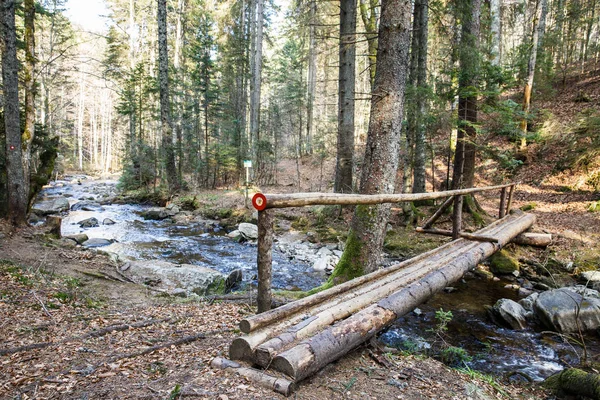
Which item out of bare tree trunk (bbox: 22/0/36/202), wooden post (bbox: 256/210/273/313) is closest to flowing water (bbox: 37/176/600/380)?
wooden post (bbox: 256/210/273/313)

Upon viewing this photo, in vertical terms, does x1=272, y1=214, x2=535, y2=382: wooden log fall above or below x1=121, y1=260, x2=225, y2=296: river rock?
above

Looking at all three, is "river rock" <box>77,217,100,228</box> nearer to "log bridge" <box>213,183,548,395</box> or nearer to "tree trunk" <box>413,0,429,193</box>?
"log bridge" <box>213,183,548,395</box>

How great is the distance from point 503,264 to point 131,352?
28.3 feet

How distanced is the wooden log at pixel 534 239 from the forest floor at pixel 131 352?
6.25 m

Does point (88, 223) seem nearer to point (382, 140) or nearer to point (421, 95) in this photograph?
point (382, 140)

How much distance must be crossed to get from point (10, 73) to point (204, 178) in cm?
1433

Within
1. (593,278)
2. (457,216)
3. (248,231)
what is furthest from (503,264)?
(248,231)

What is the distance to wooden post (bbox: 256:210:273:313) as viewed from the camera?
2922 mm

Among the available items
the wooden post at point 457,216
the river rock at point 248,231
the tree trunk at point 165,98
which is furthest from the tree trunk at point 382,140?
the tree trunk at point 165,98

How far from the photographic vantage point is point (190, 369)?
282 cm

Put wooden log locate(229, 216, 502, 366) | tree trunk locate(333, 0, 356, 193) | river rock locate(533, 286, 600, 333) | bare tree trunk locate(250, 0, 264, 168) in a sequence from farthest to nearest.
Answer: bare tree trunk locate(250, 0, 264, 168)
tree trunk locate(333, 0, 356, 193)
river rock locate(533, 286, 600, 333)
wooden log locate(229, 216, 502, 366)

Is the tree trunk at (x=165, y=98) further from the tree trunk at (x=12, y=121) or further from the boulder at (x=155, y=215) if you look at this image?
the tree trunk at (x=12, y=121)

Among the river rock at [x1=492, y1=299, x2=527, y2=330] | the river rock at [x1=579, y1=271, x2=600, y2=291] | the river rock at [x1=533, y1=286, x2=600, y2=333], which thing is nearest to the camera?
the river rock at [x1=533, y1=286, x2=600, y2=333]

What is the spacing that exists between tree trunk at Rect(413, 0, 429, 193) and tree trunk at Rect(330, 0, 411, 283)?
17.3 ft
